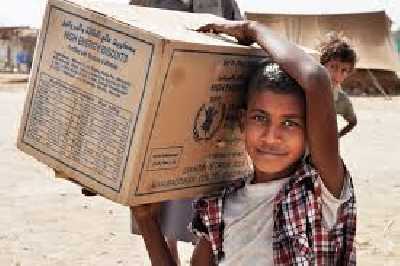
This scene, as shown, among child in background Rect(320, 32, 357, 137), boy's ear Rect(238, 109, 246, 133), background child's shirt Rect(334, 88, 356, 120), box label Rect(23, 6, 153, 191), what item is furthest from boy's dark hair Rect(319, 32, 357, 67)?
box label Rect(23, 6, 153, 191)

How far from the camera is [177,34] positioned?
67.3 inches

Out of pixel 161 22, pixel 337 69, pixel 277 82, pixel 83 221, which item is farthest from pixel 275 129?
pixel 83 221

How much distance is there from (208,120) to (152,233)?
40 cm

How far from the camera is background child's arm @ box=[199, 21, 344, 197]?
5.74 ft

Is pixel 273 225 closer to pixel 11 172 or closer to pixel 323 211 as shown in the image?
pixel 323 211

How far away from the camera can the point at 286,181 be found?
1931 mm

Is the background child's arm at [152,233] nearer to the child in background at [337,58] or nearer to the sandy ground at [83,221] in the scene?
the sandy ground at [83,221]

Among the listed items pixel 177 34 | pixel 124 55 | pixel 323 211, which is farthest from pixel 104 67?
pixel 323 211

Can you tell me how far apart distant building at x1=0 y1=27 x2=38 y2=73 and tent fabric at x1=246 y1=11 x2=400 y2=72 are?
14.9 meters

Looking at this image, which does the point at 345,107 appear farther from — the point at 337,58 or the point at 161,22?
the point at 161,22

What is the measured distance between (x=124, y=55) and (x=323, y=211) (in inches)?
26.2

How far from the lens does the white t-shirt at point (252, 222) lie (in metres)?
1.94

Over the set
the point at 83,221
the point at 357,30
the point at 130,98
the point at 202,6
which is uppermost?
the point at 202,6

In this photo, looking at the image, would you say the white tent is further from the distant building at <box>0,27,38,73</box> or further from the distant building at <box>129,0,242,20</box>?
the distant building at <box>129,0,242,20</box>
